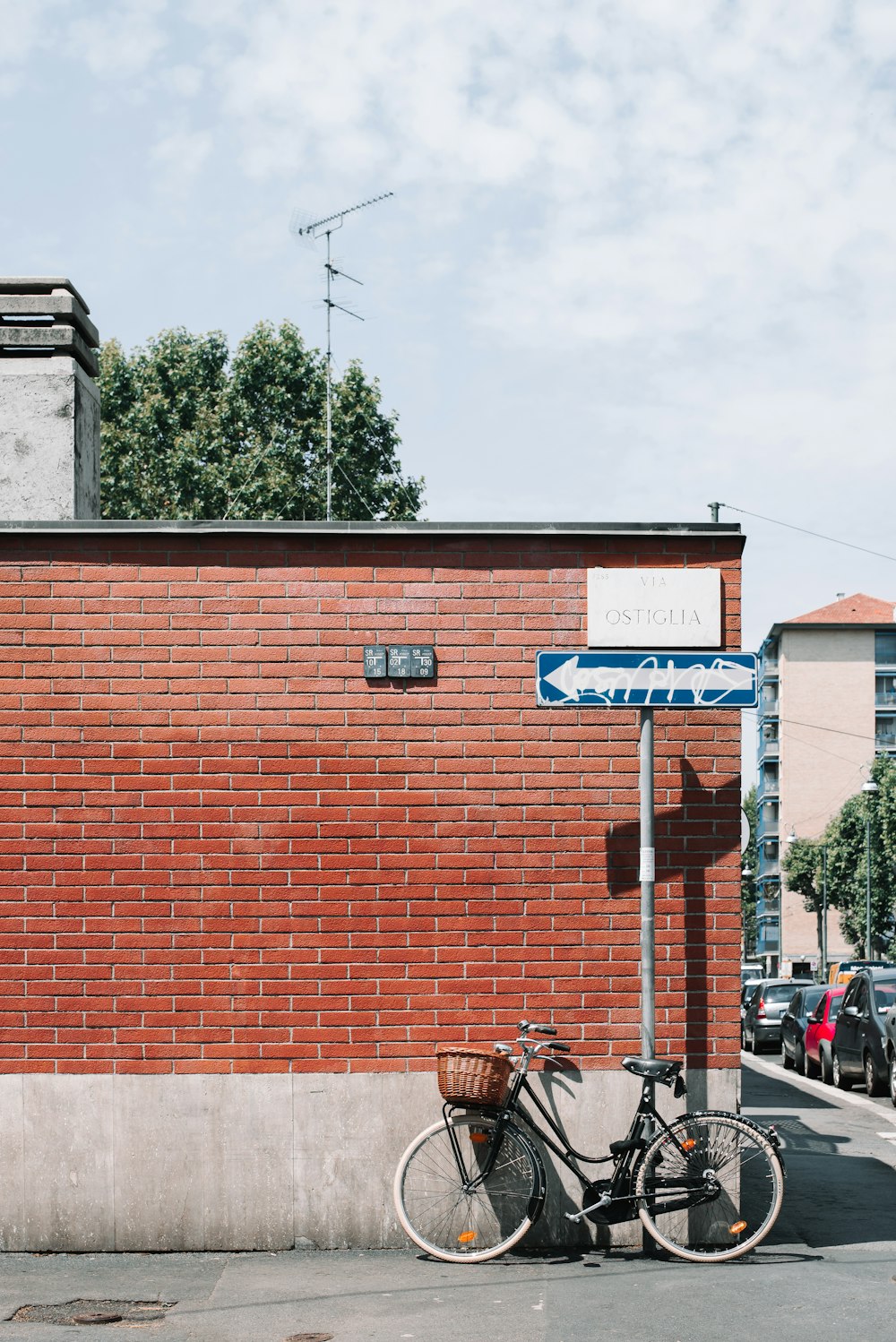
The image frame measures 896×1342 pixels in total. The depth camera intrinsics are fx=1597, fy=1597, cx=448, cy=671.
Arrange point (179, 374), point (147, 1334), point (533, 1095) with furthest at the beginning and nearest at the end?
point (179, 374)
point (533, 1095)
point (147, 1334)

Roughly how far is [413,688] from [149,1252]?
3313mm

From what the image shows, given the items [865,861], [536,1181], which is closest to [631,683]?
[536,1181]

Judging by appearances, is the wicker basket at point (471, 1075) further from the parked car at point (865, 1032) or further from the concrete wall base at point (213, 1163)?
the parked car at point (865, 1032)

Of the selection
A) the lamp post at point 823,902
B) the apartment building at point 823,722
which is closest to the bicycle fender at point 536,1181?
the lamp post at point 823,902

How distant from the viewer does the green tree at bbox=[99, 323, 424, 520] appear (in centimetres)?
4400

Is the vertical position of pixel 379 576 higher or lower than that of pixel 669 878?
higher

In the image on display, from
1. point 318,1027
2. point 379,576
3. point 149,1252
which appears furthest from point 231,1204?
point 379,576

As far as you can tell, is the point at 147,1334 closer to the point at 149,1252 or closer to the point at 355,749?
the point at 149,1252

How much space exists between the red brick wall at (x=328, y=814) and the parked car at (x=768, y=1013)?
23975 millimetres

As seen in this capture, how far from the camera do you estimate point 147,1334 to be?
6.85 m

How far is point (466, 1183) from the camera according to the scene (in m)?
8.29

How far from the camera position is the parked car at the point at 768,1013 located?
32031mm

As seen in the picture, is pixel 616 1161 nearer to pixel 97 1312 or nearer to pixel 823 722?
pixel 97 1312

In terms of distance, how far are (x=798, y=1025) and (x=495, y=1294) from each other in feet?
63.6
